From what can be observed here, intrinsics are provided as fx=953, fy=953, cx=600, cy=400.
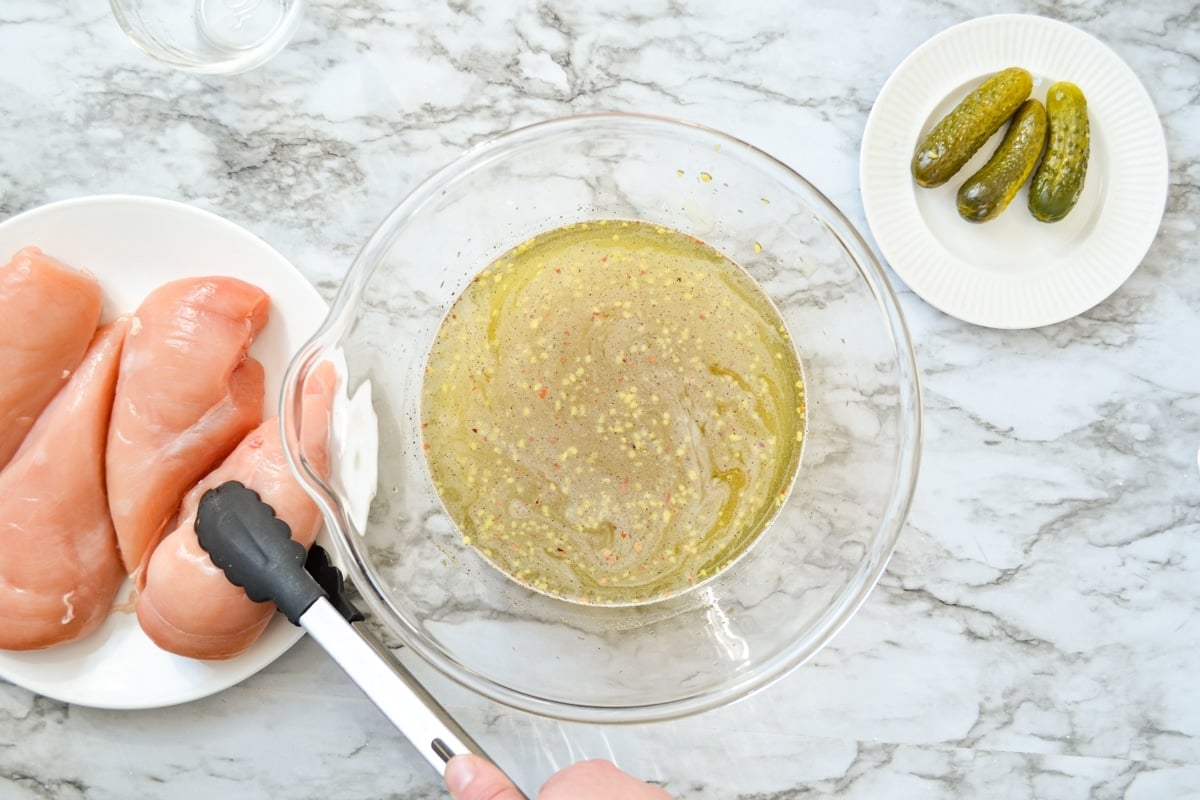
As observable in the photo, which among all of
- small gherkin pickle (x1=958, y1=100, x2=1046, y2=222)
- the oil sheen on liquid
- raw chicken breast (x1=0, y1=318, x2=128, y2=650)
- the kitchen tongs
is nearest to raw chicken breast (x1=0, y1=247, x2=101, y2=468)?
raw chicken breast (x1=0, y1=318, x2=128, y2=650)

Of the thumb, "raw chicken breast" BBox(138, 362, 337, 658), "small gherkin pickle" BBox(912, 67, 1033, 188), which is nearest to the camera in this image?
the thumb

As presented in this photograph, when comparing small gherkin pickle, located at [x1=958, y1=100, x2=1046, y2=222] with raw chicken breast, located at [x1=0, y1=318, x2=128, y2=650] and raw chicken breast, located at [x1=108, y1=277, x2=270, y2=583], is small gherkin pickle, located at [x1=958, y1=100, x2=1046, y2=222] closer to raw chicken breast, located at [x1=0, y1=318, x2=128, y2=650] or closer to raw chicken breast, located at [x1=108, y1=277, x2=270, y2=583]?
raw chicken breast, located at [x1=108, y1=277, x2=270, y2=583]

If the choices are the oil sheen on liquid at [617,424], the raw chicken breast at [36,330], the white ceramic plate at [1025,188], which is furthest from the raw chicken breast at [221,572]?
the white ceramic plate at [1025,188]

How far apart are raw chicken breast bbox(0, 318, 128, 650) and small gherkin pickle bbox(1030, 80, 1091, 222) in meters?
1.23

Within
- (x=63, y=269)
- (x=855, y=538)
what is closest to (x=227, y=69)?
(x=63, y=269)


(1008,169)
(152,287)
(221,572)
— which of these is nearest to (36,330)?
(152,287)

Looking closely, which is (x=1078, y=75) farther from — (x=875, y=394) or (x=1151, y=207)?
(x=875, y=394)

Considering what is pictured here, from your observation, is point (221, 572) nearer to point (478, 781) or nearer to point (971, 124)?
point (478, 781)

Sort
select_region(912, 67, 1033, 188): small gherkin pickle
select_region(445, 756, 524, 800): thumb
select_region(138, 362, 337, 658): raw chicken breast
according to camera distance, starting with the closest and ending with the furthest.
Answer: select_region(445, 756, 524, 800): thumb, select_region(138, 362, 337, 658): raw chicken breast, select_region(912, 67, 1033, 188): small gherkin pickle

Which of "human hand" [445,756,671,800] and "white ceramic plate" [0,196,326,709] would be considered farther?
"white ceramic plate" [0,196,326,709]

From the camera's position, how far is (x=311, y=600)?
1.11 metres

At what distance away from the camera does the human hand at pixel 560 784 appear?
1019mm

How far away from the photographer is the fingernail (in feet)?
3.35

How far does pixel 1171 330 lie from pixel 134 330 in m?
1.42
